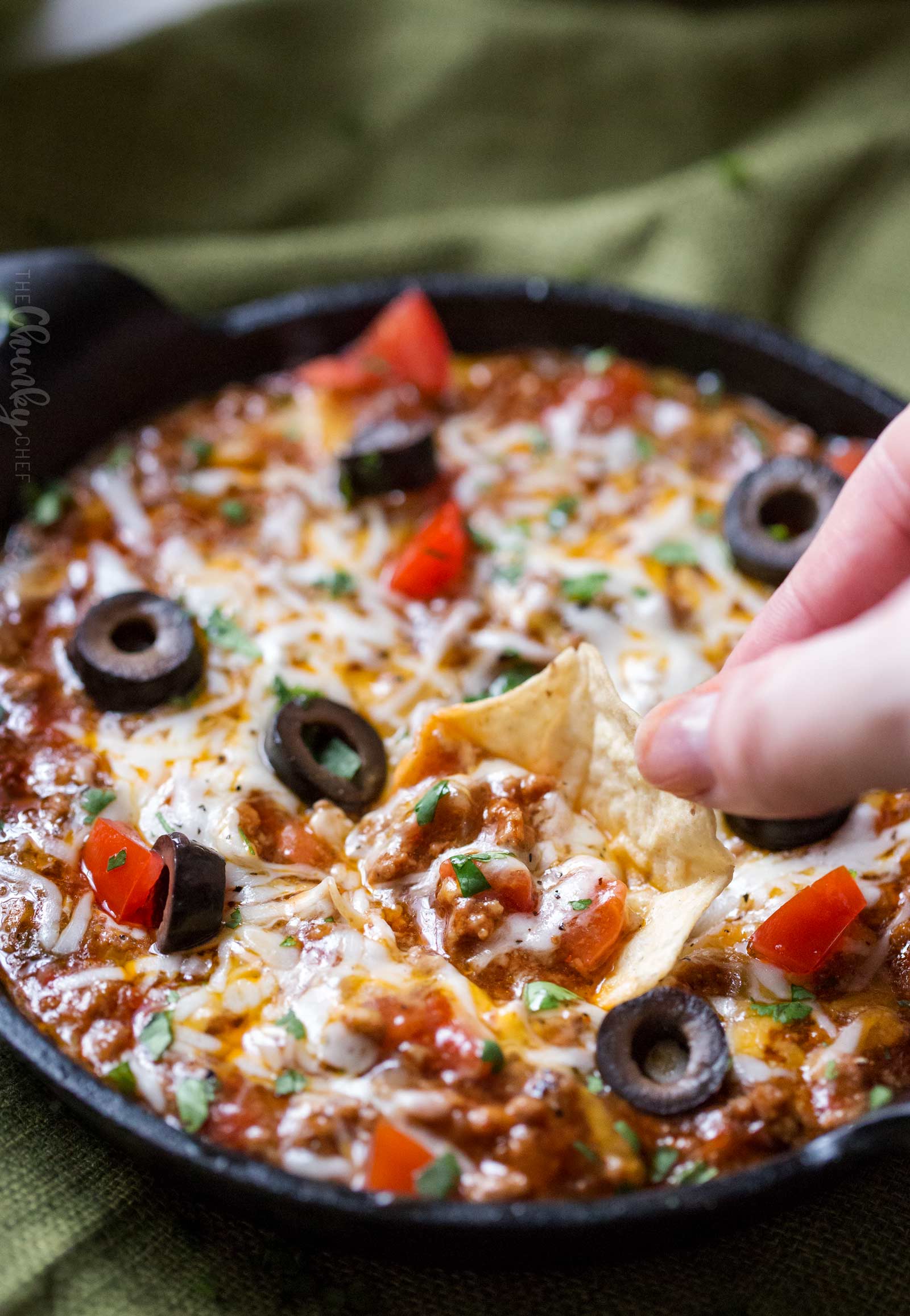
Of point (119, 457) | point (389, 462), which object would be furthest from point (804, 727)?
point (119, 457)

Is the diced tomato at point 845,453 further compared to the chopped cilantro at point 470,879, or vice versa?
the diced tomato at point 845,453

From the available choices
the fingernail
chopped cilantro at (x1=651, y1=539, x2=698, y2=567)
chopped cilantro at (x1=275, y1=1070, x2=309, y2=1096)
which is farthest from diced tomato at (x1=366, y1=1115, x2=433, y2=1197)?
chopped cilantro at (x1=651, y1=539, x2=698, y2=567)

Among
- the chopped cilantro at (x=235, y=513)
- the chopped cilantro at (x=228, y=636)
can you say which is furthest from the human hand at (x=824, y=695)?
the chopped cilantro at (x=235, y=513)

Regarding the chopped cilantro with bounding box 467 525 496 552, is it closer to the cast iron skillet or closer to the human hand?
the cast iron skillet

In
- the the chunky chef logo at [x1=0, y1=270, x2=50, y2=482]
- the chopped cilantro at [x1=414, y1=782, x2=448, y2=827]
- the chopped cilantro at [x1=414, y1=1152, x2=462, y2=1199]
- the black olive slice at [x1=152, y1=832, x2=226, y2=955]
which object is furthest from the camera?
the the chunky chef logo at [x1=0, y1=270, x2=50, y2=482]

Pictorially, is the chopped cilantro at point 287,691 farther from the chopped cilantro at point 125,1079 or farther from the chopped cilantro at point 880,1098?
the chopped cilantro at point 880,1098

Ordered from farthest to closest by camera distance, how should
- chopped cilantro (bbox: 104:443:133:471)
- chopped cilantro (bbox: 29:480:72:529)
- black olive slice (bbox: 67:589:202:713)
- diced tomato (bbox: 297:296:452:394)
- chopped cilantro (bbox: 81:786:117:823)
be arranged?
1. diced tomato (bbox: 297:296:452:394)
2. chopped cilantro (bbox: 104:443:133:471)
3. chopped cilantro (bbox: 29:480:72:529)
4. black olive slice (bbox: 67:589:202:713)
5. chopped cilantro (bbox: 81:786:117:823)
